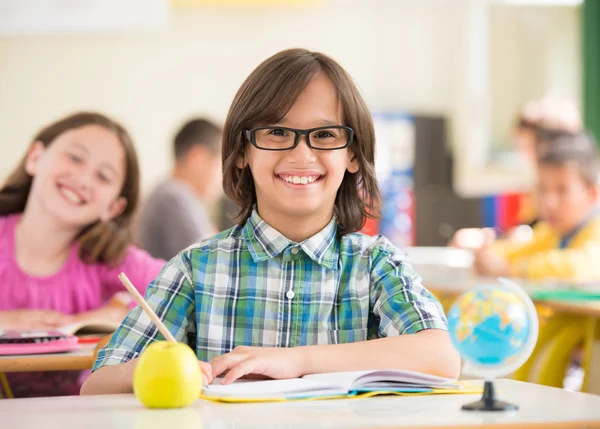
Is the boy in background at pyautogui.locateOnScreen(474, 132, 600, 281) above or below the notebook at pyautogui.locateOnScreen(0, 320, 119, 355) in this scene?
above

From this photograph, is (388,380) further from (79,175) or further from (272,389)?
(79,175)

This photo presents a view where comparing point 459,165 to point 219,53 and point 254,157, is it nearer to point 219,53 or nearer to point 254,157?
point 219,53

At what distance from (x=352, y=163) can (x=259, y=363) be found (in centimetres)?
56

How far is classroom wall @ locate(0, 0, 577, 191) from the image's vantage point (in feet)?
21.7

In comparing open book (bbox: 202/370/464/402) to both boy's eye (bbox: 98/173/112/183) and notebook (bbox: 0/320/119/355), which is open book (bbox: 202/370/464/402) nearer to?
notebook (bbox: 0/320/119/355)

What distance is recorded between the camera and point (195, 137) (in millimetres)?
4625

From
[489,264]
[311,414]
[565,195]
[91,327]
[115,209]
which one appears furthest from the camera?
[489,264]

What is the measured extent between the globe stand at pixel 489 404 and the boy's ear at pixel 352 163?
2.28 feet

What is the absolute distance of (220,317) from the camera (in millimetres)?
1571

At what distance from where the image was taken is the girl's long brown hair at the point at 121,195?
2.48 metres

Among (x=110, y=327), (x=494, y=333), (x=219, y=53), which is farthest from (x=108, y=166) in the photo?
(x=219, y=53)

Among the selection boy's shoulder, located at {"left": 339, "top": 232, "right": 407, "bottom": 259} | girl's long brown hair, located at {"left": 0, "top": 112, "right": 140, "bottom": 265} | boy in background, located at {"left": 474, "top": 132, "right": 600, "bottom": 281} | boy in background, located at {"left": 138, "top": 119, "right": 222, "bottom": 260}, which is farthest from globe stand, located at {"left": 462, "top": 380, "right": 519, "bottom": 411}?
boy in background, located at {"left": 138, "top": 119, "right": 222, "bottom": 260}

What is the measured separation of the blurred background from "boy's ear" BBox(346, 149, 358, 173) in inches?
180

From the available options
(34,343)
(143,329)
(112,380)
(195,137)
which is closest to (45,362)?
(34,343)
